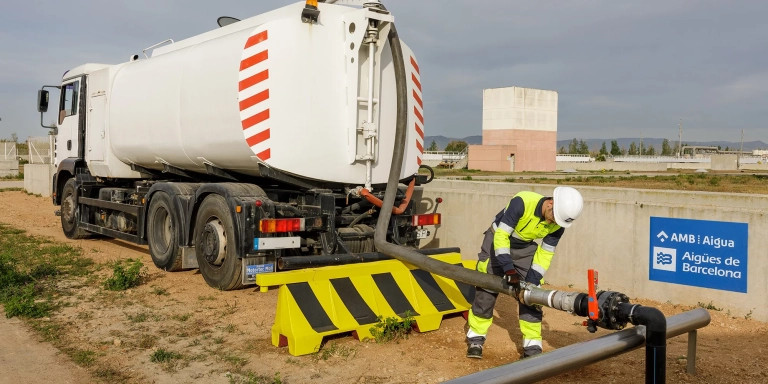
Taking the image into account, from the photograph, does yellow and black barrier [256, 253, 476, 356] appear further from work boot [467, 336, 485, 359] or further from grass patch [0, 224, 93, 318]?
grass patch [0, 224, 93, 318]

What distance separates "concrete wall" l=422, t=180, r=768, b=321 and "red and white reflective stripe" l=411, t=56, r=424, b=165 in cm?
164

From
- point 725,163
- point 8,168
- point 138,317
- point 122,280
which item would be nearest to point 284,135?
point 138,317

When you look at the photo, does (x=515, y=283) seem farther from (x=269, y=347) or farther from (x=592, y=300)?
(x=269, y=347)

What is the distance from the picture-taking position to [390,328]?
6625 mm

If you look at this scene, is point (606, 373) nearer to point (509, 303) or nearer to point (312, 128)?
point (509, 303)

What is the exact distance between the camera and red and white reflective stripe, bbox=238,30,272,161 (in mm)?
7480

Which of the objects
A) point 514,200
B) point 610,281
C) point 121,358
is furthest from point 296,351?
point 610,281

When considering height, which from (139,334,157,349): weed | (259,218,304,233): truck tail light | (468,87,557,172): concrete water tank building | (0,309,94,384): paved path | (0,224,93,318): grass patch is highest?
(468,87,557,172): concrete water tank building

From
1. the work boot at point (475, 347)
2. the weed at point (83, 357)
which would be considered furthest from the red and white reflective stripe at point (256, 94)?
the work boot at point (475, 347)

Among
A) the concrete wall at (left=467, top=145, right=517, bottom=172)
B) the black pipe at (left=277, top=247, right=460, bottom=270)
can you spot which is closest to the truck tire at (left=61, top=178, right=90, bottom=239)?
the black pipe at (left=277, top=247, right=460, bottom=270)

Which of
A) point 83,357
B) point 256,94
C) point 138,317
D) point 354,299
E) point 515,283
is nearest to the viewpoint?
point 515,283

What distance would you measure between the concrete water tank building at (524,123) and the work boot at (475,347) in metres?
50.9

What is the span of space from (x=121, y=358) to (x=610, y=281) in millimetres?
5773

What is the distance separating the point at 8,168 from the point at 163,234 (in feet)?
96.1
